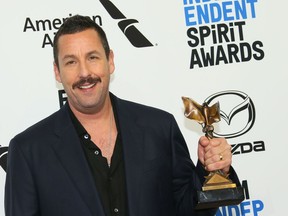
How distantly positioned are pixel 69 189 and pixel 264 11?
4.41ft

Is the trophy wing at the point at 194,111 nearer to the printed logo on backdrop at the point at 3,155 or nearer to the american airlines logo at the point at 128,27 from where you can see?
the american airlines logo at the point at 128,27

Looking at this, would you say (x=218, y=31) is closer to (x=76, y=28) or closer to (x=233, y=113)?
(x=233, y=113)

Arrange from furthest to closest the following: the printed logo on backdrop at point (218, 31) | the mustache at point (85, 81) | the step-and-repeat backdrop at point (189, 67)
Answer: the printed logo on backdrop at point (218, 31), the step-and-repeat backdrop at point (189, 67), the mustache at point (85, 81)

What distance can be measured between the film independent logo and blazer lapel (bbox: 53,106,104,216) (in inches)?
34.7

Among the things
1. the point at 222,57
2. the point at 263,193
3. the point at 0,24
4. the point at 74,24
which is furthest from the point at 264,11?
the point at 0,24

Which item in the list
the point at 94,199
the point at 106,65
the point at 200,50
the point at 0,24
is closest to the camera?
the point at 94,199

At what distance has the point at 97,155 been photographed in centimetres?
207

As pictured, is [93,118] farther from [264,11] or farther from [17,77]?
[264,11]

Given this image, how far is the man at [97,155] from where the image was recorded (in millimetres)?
1991

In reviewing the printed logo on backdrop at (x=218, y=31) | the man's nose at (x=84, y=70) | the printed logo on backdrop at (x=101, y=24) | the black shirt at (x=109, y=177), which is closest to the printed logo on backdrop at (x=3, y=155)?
the printed logo on backdrop at (x=101, y=24)

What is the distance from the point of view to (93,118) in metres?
2.18

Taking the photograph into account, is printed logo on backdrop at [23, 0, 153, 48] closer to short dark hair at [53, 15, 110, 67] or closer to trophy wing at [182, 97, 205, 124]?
short dark hair at [53, 15, 110, 67]

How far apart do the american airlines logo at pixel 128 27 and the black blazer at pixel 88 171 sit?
525 millimetres

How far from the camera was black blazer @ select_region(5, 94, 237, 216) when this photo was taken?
6.53 feet
